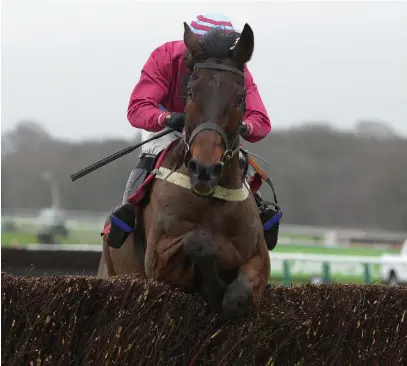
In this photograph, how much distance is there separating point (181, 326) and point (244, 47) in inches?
55.3

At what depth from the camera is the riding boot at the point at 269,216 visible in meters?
4.80

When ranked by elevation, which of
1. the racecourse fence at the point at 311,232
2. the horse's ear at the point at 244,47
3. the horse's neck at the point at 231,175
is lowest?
the racecourse fence at the point at 311,232

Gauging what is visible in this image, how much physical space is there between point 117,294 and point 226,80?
1.16 meters

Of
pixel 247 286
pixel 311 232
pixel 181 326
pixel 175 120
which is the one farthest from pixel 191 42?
pixel 311 232

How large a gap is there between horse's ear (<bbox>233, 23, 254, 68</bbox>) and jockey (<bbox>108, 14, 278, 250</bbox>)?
0.97 ft

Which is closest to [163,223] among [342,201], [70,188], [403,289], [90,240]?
[403,289]

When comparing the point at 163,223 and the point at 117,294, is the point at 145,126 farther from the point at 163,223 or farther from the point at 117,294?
the point at 117,294

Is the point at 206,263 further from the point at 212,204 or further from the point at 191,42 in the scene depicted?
the point at 191,42

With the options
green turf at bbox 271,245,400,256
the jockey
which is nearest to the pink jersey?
the jockey

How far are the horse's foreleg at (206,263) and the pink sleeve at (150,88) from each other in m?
0.83

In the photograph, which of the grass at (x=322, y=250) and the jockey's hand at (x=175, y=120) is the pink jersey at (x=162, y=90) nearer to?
the jockey's hand at (x=175, y=120)

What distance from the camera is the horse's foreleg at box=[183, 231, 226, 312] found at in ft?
13.0

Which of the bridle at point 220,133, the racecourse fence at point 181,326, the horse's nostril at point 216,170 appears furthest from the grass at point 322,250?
the horse's nostril at point 216,170

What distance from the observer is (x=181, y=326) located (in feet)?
12.4
